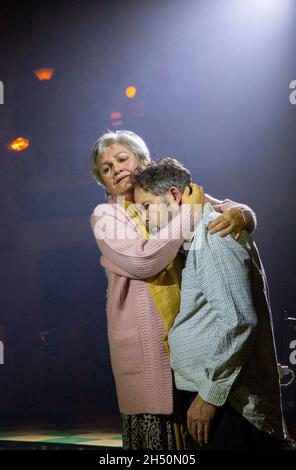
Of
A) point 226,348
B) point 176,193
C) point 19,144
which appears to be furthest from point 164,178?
point 19,144

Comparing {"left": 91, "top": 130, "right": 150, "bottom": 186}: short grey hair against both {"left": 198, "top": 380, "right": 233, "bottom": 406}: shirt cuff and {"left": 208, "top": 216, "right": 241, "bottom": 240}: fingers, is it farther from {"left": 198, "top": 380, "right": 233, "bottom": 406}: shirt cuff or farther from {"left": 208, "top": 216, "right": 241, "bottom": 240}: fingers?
{"left": 198, "top": 380, "right": 233, "bottom": 406}: shirt cuff

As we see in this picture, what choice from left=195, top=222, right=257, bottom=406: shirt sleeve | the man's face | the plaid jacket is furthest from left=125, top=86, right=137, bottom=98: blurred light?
left=195, top=222, right=257, bottom=406: shirt sleeve

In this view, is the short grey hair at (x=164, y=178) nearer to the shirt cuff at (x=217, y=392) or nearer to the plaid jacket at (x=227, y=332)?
the plaid jacket at (x=227, y=332)

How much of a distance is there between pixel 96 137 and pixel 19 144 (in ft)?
1.24

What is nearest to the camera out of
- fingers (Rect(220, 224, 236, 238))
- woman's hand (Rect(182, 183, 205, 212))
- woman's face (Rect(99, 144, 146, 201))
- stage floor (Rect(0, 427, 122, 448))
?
fingers (Rect(220, 224, 236, 238))

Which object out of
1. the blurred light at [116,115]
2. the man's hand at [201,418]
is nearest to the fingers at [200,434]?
the man's hand at [201,418]

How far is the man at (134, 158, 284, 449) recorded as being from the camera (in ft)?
4.55

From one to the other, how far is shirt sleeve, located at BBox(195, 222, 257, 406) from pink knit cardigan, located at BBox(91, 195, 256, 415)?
0.19 m

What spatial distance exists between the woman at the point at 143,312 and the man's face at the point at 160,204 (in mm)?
31

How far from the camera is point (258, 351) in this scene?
1.49 m

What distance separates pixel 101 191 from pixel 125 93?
49 centimetres

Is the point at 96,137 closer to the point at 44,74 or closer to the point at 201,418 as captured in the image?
the point at 44,74

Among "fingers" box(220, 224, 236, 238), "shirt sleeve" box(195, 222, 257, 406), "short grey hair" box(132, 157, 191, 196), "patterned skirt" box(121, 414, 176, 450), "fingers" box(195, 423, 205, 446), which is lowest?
"patterned skirt" box(121, 414, 176, 450)
